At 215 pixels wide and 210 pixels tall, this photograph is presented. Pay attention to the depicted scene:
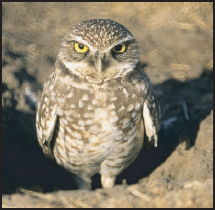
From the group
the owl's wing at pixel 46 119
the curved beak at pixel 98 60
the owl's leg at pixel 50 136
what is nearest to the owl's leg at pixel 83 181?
the owl's leg at pixel 50 136

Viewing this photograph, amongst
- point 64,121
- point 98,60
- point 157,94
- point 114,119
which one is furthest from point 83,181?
point 98,60

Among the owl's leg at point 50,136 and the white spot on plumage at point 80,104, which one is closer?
the white spot on plumage at point 80,104

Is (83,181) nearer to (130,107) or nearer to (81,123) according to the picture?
(81,123)

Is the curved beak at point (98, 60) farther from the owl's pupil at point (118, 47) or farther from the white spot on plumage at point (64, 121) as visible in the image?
the white spot on plumage at point (64, 121)

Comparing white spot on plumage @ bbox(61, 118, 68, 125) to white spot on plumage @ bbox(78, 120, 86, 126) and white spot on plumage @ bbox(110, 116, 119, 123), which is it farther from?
white spot on plumage @ bbox(110, 116, 119, 123)

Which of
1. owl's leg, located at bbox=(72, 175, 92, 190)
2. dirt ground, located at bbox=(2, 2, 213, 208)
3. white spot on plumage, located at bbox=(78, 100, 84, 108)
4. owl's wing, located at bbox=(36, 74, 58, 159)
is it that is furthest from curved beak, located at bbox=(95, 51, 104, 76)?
owl's leg, located at bbox=(72, 175, 92, 190)

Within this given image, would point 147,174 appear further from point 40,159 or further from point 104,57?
point 104,57

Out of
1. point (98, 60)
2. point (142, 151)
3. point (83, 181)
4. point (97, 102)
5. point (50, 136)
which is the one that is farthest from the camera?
point (142, 151)
